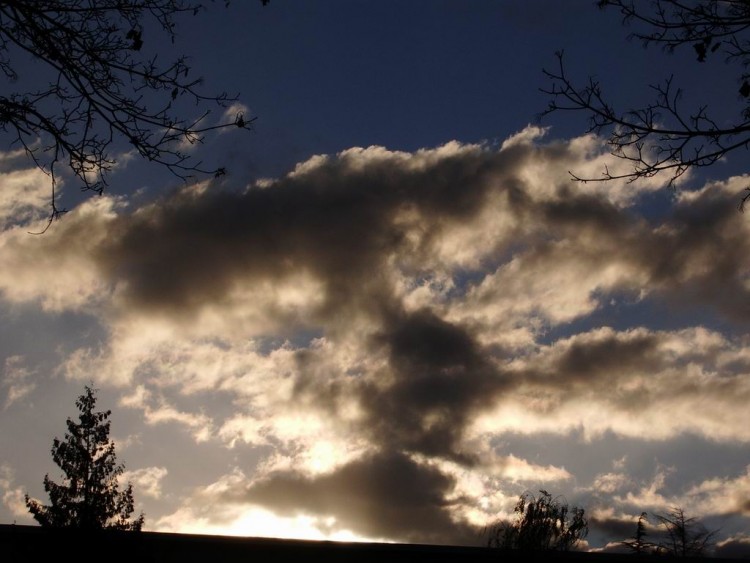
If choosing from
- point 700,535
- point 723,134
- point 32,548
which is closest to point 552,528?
point 700,535

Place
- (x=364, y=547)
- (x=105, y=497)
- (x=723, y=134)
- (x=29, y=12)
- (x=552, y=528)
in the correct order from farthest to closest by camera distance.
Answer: (x=552, y=528) → (x=105, y=497) → (x=364, y=547) → (x=29, y=12) → (x=723, y=134)

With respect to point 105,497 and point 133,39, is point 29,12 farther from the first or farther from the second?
point 105,497

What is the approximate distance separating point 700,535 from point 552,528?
575 cm

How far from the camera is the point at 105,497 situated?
2538 cm

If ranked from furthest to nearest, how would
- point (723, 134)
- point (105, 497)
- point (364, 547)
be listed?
1. point (105, 497)
2. point (364, 547)
3. point (723, 134)

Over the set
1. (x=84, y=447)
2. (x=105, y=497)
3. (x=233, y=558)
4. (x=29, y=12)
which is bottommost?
(x=233, y=558)

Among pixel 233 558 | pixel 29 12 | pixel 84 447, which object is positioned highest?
pixel 29 12

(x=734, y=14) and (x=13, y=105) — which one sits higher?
(x=734, y=14)

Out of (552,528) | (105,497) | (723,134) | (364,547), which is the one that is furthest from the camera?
(552,528)

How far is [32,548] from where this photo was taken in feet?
49.3

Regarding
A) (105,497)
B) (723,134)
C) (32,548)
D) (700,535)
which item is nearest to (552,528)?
(700,535)

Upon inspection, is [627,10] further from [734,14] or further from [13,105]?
[13,105]

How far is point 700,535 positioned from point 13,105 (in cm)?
2926

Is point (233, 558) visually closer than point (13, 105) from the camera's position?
No
